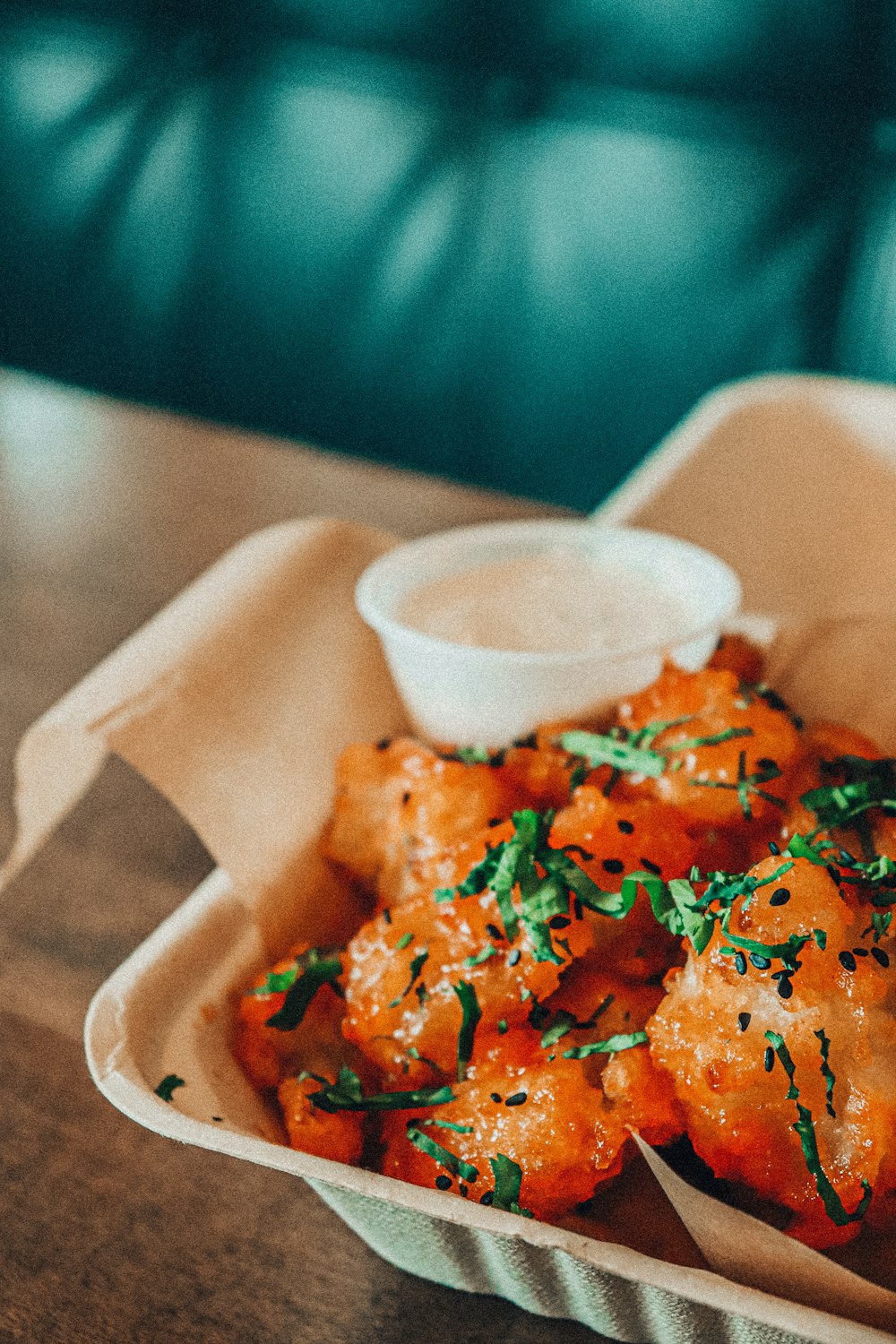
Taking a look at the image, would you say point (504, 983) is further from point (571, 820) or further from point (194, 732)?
point (194, 732)

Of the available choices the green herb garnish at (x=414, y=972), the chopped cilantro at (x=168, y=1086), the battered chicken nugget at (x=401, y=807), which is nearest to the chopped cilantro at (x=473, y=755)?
the battered chicken nugget at (x=401, y=807)

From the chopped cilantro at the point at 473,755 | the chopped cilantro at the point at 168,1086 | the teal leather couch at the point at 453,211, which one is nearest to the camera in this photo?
the chopped cilantro at the point at 168,1086

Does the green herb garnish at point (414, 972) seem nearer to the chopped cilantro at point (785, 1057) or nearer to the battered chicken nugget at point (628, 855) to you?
the battered chicken nugget at point (628, 855)

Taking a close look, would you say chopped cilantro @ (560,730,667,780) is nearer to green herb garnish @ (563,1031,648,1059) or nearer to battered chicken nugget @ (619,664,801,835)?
battered chicken nugget @ (619,664,801,835)

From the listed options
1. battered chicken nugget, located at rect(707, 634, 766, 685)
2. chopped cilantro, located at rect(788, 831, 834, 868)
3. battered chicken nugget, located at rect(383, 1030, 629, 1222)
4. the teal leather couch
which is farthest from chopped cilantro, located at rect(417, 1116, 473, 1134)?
the teal leather couch

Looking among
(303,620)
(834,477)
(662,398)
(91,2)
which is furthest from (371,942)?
(91,2)

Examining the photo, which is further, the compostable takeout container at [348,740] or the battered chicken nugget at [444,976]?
the battered chicken nugget at [444,976]

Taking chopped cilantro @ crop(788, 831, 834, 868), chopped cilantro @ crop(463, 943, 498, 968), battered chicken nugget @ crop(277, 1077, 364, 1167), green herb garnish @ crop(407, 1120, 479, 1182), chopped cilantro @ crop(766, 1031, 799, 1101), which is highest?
chopped cilantro @ crop(788, 831, 834, 868)
